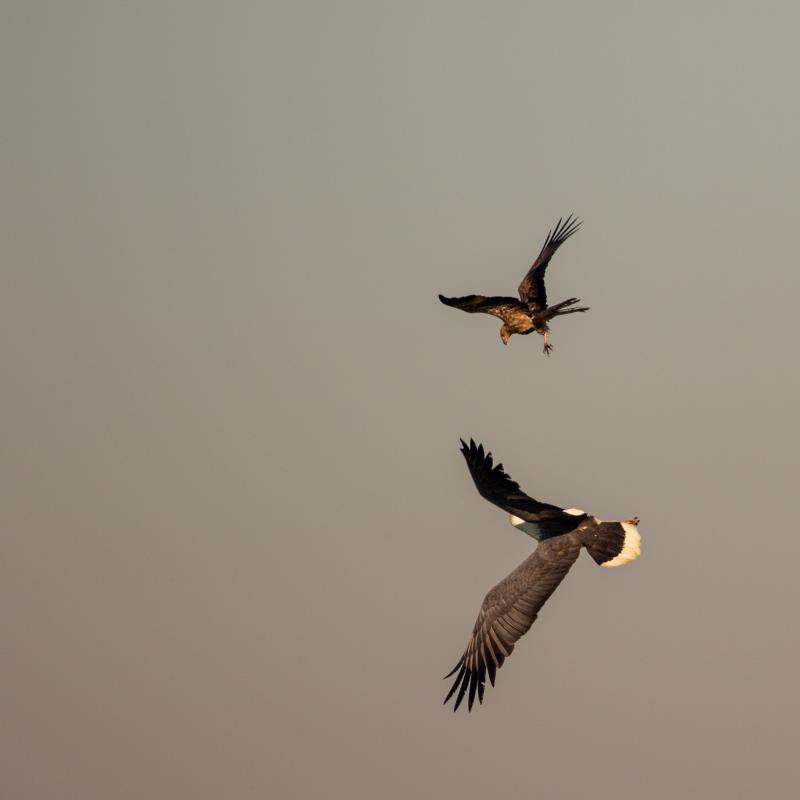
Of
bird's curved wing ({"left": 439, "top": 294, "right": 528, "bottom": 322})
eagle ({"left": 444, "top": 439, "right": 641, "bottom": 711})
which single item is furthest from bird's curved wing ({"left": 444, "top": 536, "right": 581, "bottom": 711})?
bird's curved wing ({"left": 439, "top": 294, "right": 528, "bottom": 322})

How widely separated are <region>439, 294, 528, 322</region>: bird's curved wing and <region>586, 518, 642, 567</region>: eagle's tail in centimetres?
430

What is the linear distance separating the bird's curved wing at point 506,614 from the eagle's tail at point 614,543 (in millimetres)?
604

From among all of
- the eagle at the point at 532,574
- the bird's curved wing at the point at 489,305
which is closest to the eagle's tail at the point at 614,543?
the eagle at the point at 532,574

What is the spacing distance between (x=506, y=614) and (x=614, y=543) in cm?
233

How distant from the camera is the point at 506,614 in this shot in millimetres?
40219

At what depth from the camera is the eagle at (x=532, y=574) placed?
40188mm

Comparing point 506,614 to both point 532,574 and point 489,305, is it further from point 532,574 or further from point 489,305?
point 489,305

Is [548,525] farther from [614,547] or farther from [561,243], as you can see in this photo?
A: [561,243]

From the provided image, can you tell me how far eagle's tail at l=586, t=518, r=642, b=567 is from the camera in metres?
40.6

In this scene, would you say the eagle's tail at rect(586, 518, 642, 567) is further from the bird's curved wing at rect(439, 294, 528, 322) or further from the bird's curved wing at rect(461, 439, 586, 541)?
the bird's curved wing at rect(439, 294, 528, 322)

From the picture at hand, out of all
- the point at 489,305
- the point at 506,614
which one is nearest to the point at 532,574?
the point at 506,614

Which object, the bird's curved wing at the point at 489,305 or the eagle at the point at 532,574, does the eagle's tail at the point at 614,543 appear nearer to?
the eagle at the point at 532,574

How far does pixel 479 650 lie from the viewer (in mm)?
40531

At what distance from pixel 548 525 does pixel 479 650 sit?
2.54 meters
